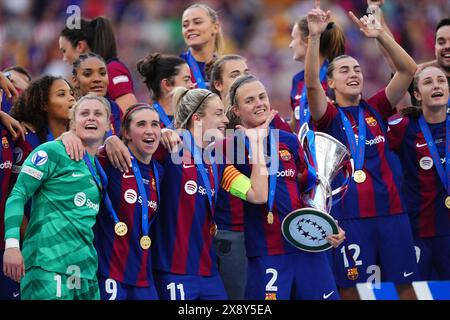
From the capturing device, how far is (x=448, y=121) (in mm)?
7547

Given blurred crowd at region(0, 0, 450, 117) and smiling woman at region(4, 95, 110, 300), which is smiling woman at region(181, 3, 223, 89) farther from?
blurred crowd at region(0, 0, 450, 117)

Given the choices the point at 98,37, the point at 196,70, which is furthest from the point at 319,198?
the point at 98,37

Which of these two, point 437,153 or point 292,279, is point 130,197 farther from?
point 437,153

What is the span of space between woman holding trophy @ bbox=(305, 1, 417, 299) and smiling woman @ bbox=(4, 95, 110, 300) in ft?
5.90

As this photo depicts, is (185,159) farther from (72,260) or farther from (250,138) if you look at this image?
(72,260)

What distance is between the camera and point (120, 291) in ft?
20.4

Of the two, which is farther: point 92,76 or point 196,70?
point 196,70

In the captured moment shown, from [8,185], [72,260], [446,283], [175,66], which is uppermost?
[175,66]

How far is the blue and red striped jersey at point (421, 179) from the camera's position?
7.39 meters

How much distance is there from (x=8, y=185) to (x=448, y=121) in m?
3.05

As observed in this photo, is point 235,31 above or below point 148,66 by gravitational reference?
above

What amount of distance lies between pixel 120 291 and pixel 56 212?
1.95ft

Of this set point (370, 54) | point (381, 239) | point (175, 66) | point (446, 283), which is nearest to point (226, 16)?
point (370, 54)
